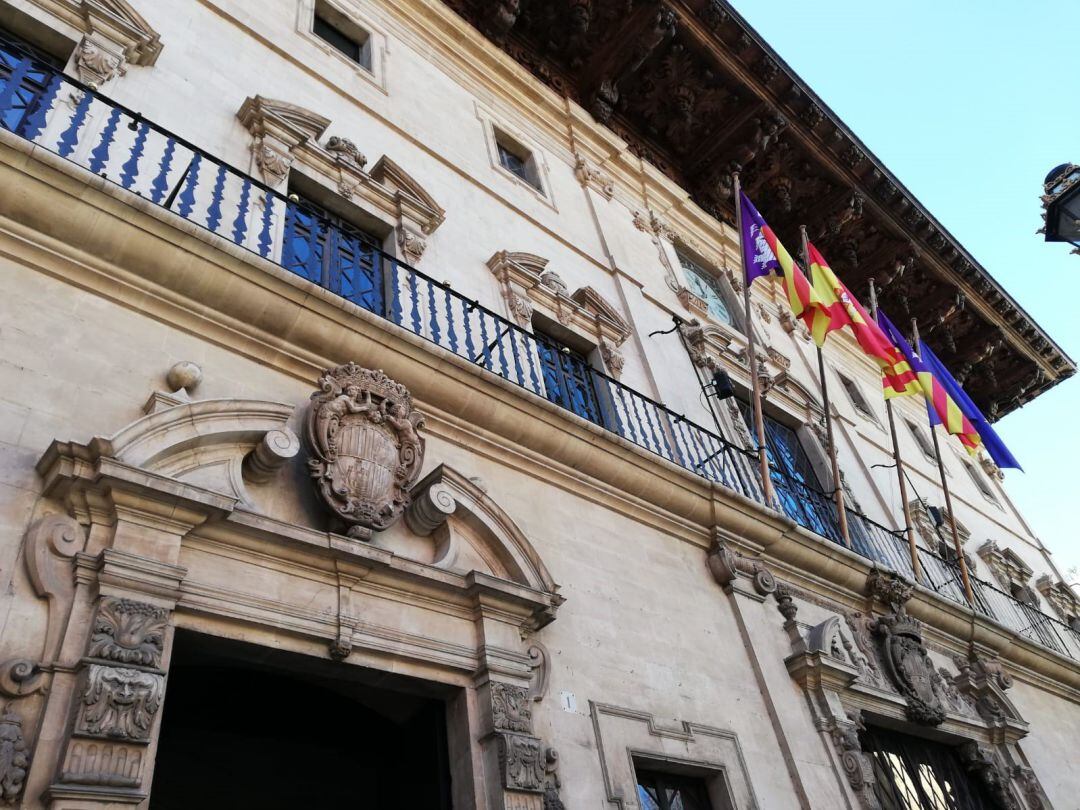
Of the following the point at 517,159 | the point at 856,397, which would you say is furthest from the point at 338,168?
the point at 856,397

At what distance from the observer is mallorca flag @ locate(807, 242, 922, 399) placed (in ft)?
33.1

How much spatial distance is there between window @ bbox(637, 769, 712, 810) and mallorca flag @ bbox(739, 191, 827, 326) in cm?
569

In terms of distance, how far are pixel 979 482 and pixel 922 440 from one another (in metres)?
2.70

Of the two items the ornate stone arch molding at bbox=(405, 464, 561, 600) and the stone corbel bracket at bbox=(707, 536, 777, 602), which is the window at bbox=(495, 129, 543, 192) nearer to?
the stone corbel bracket at bbox=(707, 536, 777, 602)

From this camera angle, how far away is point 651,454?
7.36 meters

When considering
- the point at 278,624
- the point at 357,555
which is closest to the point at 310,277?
the point at 357,555

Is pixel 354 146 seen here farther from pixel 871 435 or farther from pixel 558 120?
pixel 871 435

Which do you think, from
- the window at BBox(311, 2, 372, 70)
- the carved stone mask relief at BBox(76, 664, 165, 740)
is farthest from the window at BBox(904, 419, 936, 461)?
the carved stone mask relief at BBox(76, 664, 165, 740)

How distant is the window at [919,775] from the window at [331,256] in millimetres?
6254

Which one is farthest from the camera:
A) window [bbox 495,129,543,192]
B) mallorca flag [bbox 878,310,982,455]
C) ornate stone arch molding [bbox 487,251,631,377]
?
mallorca flag [bbox 878,310,982,455]

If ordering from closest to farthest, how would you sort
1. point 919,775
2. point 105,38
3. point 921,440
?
point 105,38
point 919,775
point 921,440

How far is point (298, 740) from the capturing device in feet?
18.9

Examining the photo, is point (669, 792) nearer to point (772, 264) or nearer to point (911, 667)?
point (911, 667)

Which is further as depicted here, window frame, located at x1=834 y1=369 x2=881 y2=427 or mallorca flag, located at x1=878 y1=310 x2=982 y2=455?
window frame, located at x1=834 y1=369 x2=881 y2=427
